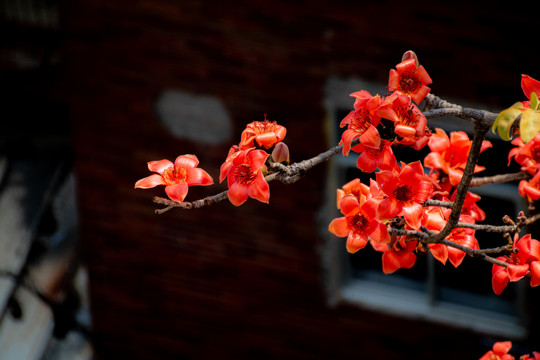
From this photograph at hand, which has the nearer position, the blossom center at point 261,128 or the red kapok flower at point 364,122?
the red kapok flower at point 364,122

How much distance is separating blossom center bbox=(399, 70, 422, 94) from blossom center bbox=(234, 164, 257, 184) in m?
0.41

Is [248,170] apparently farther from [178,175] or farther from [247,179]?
[178,175]

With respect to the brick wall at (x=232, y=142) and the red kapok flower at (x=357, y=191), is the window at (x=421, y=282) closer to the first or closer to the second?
the brick wall at (x=232, y=142)

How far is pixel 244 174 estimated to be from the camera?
4.37 feet

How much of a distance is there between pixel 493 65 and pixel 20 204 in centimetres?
432

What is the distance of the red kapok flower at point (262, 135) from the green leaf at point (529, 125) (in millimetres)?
510

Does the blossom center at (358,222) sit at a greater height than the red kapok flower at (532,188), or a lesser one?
lesser

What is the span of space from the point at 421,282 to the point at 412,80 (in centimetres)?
285

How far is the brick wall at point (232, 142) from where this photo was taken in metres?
2.92

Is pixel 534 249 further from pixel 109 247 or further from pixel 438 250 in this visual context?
pixel 109 247

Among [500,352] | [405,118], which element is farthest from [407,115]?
[500,352]

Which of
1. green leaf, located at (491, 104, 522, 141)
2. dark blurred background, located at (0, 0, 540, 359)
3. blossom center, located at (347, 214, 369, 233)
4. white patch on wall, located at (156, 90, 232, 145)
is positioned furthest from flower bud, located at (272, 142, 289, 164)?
white patch on wall, located at (156, 90, 232, 145)

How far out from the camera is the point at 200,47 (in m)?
3.32

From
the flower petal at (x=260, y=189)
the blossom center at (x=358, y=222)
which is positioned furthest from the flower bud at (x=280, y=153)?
the blossom center at (x=358, y=222)
